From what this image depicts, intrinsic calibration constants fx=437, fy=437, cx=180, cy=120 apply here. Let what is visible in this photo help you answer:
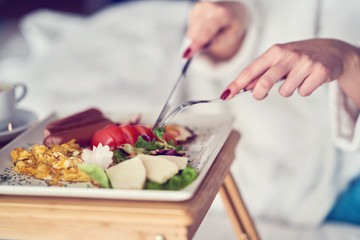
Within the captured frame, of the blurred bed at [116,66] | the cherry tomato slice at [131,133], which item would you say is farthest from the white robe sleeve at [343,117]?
the cherry tomato slice at [131,133]

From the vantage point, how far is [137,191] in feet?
1.88

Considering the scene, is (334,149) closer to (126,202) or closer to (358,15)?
(358,15)

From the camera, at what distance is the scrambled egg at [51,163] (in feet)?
2.09

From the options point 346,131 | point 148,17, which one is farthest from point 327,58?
point 148,17

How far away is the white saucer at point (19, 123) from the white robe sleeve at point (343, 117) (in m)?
0.67

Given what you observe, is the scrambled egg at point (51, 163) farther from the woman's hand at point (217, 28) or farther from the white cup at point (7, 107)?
the woman's hand at point (217, 28)


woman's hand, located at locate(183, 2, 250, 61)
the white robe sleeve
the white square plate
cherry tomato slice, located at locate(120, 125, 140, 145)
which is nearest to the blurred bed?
woman's hand, located at locate(183, 2, 250, 61)

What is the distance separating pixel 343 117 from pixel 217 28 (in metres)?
0.38

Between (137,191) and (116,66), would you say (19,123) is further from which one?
(116,66)

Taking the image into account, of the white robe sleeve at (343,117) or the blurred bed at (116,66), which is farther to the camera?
the blurred bed at (116,66)

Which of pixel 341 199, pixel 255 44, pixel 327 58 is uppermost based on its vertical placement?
pixel 327 58

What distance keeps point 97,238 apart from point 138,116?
0.34 metres

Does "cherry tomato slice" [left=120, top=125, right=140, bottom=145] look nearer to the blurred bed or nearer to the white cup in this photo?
the white cup

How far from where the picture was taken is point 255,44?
131cm
